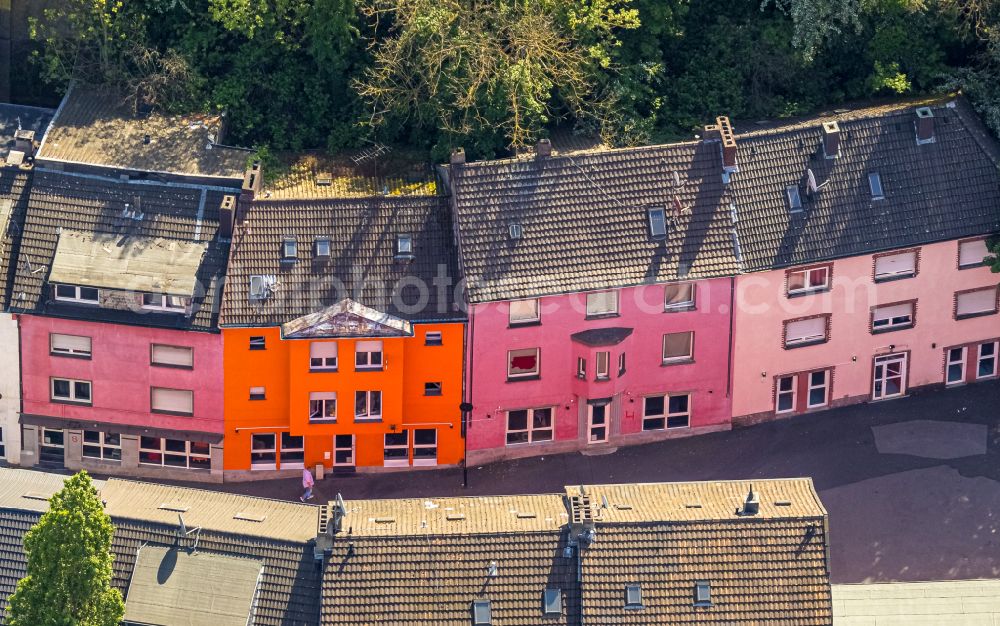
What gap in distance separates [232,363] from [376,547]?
14.2 m

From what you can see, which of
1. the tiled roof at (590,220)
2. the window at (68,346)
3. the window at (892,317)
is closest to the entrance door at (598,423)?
the tiled roof at (590,220)

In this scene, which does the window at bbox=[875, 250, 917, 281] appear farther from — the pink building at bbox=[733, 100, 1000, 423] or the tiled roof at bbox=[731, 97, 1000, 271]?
the tiled roof at bbox=[731, 97, 1000, 271]

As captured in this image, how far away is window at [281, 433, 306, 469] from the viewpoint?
102 meters

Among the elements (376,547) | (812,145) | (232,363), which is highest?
(812,145)

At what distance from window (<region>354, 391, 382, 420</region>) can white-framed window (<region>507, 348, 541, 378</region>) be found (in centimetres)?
560

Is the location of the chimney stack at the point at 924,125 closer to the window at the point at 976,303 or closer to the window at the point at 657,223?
the window at the point at 976,303

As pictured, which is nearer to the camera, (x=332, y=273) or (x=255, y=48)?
(x=332, y=273)

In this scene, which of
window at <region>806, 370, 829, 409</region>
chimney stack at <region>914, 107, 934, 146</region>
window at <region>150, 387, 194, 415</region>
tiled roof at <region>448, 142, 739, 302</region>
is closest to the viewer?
tiled roof at <region>448, 142, 739, 302</region>

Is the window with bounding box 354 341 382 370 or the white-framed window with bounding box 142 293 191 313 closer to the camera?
the white-framed window with bounding box 142 293 191 313

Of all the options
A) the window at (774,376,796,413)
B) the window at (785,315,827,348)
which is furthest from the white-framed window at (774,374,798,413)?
the window at (785,315,827,348)

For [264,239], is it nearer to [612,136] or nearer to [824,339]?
[612,136]

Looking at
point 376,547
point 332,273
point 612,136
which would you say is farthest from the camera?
point 612,136

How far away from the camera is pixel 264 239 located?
327ft

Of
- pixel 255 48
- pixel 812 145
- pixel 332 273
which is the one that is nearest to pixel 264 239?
pixel 332 273
